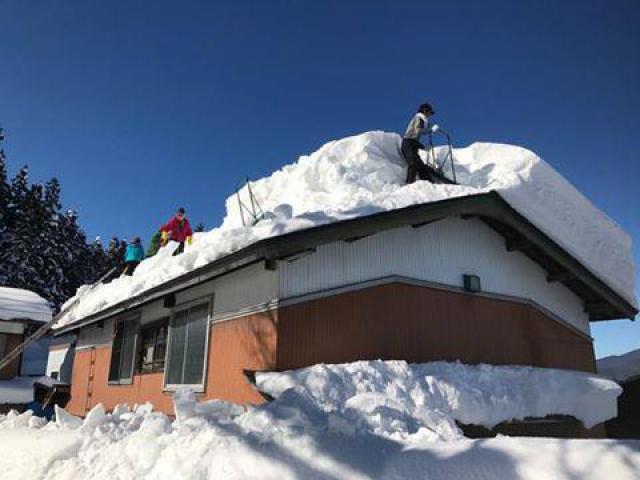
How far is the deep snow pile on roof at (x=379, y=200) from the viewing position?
8359 mm

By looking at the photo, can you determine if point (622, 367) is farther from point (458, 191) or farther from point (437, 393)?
point (437, 393)

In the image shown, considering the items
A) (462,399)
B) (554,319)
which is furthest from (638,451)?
(554,319)

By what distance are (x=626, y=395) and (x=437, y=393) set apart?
10102 millimetres

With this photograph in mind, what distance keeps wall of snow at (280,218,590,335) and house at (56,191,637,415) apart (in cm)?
2

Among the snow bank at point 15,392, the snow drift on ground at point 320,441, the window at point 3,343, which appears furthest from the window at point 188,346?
the window at point 3,343

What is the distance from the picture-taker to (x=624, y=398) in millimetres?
14273

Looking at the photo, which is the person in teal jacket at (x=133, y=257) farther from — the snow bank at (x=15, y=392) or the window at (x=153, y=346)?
the snow bank at (x=15, y=392)

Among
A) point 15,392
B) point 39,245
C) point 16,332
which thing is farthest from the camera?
point 39,245

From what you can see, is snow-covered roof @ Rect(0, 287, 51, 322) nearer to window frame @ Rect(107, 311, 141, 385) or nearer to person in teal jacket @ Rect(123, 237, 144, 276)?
person in teal jacket @ Rect(123, 237, 144, 276)

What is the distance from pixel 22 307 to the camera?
19.5 metres

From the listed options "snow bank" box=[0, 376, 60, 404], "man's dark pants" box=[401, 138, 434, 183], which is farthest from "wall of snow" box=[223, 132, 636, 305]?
"snow bank" box=[0, 376, 60, 404]

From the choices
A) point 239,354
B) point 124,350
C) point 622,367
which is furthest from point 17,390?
point 622,367

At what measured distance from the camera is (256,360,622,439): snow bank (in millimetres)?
5523

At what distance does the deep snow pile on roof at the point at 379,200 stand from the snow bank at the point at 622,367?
3703mm
